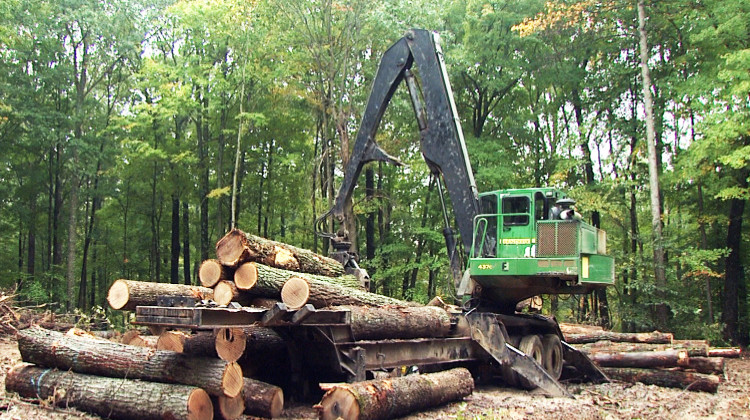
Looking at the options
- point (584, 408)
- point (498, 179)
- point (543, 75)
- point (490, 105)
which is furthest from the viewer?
point (490, 105)

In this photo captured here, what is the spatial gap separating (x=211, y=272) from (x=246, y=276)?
52 cm

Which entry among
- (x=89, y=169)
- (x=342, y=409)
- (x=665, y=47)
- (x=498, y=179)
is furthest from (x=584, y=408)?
(x=89, y=169)

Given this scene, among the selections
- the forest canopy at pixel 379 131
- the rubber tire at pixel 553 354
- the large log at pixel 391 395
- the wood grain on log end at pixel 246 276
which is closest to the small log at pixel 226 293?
the wood grain on log end at pixel 246 276

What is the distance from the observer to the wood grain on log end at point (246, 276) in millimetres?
8414

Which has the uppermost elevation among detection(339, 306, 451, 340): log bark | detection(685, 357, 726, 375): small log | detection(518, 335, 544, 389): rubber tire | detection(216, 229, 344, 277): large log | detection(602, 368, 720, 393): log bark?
detection(216, 229, 344, 277): large log

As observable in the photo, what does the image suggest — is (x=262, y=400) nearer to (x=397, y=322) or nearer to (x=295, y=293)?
(x=295, y=293)

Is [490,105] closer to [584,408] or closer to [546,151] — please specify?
[546,151]

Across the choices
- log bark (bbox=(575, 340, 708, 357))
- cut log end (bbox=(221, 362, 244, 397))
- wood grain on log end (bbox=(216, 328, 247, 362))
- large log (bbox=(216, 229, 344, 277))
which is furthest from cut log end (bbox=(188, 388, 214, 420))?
log bark (bbox=(575, 340, 708, 357))

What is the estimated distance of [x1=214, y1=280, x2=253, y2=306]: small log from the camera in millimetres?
8445

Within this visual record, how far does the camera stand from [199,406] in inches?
272

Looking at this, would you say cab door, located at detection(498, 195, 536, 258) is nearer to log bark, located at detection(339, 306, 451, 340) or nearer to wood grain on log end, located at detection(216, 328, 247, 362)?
log bark, located at detection(339, 306, 451, 340)

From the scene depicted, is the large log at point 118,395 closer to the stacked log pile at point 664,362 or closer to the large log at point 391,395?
the large log at point 391,395

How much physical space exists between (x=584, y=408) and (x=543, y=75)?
58.6ft

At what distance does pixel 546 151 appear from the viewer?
2734cm
